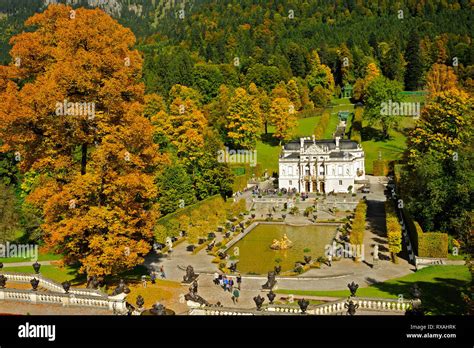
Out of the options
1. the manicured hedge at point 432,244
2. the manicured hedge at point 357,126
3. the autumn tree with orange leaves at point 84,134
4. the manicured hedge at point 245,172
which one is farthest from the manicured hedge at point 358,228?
the manicured hedge at point 357,126

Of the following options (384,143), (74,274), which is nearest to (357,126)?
(384,143)

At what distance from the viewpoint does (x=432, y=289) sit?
3531 cm

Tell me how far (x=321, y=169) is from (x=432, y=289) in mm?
51616

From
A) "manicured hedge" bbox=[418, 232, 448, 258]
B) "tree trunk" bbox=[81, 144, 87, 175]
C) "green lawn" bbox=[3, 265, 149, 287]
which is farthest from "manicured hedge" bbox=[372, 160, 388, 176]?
"tree trunk" bbox=[81, 144, 87, 175]

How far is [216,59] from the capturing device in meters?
148

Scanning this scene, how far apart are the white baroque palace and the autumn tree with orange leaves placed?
5685 centimetres

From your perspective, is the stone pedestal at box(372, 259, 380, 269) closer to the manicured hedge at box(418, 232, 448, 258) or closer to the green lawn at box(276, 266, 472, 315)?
the green lawn at box(276, 266, 472, 315)

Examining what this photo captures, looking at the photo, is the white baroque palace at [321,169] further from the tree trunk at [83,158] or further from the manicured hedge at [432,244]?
the tree trunk at [83,158]

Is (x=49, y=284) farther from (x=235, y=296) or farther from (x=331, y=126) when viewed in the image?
(x=331, y=126)

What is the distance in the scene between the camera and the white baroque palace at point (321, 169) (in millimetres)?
85250

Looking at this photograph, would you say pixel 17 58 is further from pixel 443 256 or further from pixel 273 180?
pixel 273 180

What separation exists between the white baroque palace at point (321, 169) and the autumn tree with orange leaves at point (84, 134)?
56854mm

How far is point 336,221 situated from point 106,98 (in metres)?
42.9
